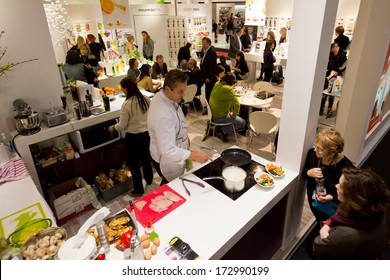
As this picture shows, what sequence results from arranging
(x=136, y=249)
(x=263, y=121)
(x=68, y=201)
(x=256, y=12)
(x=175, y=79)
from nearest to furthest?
1. (x=136, y=249)
2. (x=175, y=79)
3. (x=68, y=201)
4. (x=263, y=121)
5. (x=256, y=12)

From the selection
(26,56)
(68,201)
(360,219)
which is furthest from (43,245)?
(26,56)

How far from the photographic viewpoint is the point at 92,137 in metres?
3.21

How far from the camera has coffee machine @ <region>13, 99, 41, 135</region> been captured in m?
2.70

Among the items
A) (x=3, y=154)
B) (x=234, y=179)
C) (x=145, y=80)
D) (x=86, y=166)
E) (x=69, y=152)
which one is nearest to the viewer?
(x=234, y=179)

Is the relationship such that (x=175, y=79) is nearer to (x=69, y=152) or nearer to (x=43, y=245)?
(x=43, y=245)

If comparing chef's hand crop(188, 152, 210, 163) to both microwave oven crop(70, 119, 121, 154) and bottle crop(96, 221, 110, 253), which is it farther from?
microwave oven crop(70, 119, 121, 154)

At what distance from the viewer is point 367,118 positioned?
11.8 feet

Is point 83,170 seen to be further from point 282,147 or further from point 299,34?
point 299,34

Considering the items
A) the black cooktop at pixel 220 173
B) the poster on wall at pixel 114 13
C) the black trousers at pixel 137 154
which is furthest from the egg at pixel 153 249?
the poster on wall at pixel 114 13

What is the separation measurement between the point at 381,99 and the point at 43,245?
4.99m

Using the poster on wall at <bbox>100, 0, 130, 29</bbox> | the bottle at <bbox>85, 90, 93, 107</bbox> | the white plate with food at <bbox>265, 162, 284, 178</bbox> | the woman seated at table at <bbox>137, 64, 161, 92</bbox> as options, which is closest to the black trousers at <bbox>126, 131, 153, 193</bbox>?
the bottle at <bbox>85, 90, 93, 107</bbox>

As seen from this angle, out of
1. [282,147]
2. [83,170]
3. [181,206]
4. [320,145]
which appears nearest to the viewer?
[181,206]

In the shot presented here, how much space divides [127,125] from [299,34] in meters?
2.02
